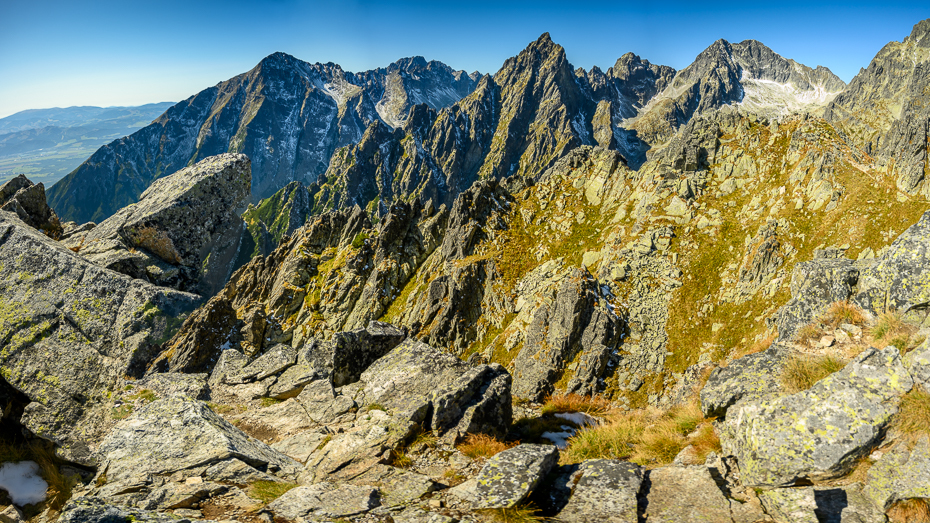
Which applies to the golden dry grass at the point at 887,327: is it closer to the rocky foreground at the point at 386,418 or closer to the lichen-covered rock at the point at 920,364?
the rocky foreground at the point at 386,418

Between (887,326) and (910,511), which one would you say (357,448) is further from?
(887,326)

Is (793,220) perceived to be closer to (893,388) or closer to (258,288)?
(893,388)

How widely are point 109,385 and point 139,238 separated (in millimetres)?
8111

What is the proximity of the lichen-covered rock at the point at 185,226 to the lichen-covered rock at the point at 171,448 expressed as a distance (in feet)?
27.8

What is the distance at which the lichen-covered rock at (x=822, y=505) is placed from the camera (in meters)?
6.39

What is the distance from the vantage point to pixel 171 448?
8945 millimetres

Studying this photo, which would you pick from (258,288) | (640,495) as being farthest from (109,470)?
(258,288)

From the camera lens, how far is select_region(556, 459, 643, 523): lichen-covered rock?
740 cm

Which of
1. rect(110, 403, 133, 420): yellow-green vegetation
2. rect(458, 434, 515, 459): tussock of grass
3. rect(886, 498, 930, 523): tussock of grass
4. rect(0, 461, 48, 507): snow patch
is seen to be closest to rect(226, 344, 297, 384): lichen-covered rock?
rect(110, 403, 133, 420): yellow-green vegetation

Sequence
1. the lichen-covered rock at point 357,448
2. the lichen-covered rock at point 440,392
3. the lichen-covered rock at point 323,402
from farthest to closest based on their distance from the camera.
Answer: the lichen-covered rock at point 323,402, the lichen-covered rock at point 440,392, the lichen-covered rock at point 357,448

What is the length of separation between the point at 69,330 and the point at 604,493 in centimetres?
1471

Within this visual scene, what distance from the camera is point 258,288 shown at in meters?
68.9

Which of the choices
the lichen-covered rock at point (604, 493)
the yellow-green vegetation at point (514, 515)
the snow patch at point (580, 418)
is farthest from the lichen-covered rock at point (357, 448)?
the snow patch at point (580, 418)

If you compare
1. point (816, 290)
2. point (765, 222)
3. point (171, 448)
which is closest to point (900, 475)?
point (816, 290)
